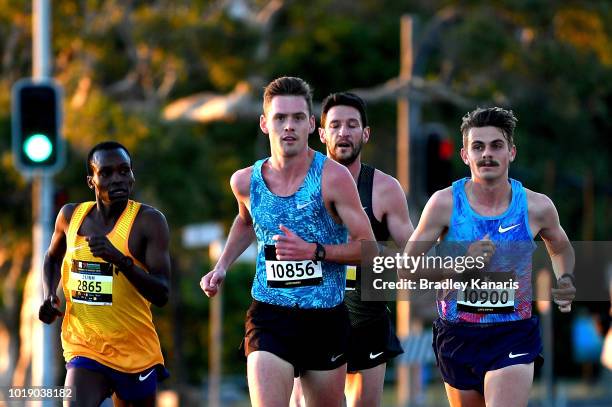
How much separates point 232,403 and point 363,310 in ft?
73.9

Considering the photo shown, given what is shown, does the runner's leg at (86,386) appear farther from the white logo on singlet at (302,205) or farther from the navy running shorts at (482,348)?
the navy running shorts at (482,348)

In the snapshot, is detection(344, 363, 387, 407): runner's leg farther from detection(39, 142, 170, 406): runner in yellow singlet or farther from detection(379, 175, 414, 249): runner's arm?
detection(39, 142, 170, 406): runner in yellow singlet

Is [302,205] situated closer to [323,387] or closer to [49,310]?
[323,387]

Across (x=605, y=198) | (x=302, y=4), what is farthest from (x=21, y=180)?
(x=605, y=198)

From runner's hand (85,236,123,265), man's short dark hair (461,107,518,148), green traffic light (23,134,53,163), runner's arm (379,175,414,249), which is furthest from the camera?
green traffic light (23,134,53,163)

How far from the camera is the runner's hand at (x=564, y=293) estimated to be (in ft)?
28.3

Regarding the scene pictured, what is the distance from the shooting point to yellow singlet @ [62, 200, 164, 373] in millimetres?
8812

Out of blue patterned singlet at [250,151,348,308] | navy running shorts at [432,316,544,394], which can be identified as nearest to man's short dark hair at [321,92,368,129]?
blue patterned singlet at [250,151,348,308]

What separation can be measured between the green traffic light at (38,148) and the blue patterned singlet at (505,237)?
7.15 m

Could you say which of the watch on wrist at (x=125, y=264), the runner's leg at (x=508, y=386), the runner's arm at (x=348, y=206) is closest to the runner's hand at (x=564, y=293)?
the runner's leg at (x=508, y=386)

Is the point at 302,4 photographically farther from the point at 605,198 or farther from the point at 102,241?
the point at 102,241

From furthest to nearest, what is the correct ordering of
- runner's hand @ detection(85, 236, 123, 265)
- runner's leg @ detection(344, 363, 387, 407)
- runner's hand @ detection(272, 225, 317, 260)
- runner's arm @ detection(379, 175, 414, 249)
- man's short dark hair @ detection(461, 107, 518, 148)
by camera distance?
runner's leg @ detection(344, 363, 387, 407), runner's arm @ detection(379, 175, 414, 249), man's short dark hair @ detection(461, 107, 518, 148), runner's hand @ detection(85, 236, 123, 265), runner's hand @ detection(272, 225, 317, 260)

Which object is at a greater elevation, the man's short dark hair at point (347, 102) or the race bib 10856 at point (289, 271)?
the man's short dark hair at point (347, 102)

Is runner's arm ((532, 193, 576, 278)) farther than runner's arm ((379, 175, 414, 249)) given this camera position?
No
